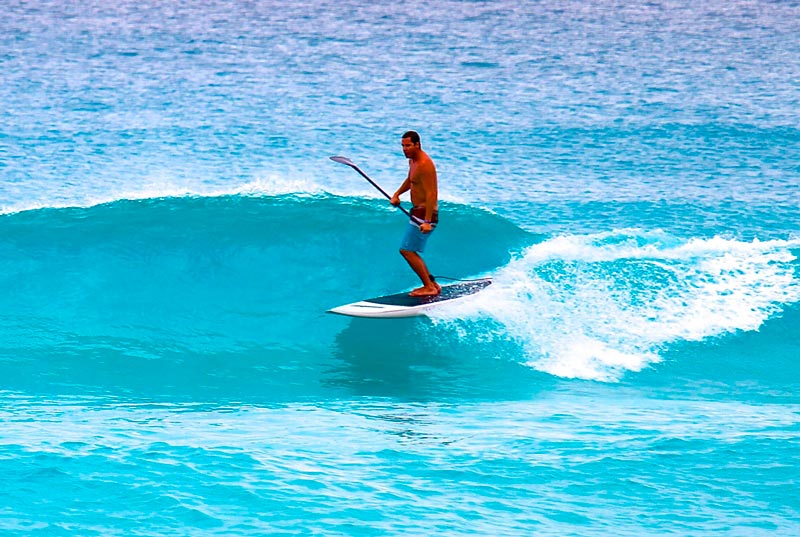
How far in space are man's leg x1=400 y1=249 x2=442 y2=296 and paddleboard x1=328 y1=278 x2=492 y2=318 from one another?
51 mm

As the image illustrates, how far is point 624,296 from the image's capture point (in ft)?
40.9

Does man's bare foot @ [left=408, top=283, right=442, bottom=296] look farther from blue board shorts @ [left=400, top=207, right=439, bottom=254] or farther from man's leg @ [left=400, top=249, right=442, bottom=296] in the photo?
blue board shorts @ [left=400, top=207, right=439, bottom=254]

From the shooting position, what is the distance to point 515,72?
93.7 ft

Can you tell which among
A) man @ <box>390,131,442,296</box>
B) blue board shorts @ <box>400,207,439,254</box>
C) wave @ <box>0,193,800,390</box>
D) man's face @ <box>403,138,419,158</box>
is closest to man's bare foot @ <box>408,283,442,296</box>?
wave @ <box>0,193,800,390</box>

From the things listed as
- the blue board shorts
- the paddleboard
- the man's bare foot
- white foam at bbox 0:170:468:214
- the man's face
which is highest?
white foam at bbox 0:170:468:214

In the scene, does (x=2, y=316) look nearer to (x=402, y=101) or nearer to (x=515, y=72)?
(x=402, y=101)

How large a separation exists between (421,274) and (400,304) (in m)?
0.40

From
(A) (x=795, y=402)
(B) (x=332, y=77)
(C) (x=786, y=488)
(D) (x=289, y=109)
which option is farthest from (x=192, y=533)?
(B) (x=332, y=77)

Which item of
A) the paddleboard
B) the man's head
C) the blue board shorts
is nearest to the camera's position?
the man's head

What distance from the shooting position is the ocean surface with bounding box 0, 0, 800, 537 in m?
7.63

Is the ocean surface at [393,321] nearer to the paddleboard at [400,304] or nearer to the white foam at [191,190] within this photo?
the white foam at [191,190]

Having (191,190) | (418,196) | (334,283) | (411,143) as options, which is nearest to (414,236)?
(418,196)

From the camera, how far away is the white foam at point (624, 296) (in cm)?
1150

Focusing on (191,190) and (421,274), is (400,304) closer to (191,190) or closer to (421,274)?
(421,274)
